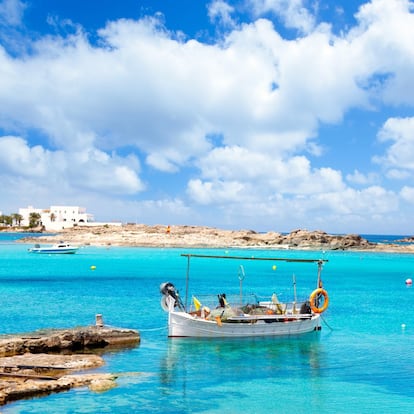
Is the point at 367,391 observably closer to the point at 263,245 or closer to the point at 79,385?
the point at 79,385

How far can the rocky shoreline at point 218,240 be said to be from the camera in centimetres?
14288

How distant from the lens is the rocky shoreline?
143m

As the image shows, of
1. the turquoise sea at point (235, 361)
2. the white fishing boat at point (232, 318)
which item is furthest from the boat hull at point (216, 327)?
the turquoise sea at point (235, 361)

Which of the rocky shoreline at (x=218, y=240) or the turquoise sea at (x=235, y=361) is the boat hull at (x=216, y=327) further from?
the rocky shoreline at (x=218, y=240)

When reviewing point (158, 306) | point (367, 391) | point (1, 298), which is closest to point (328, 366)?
point (367, 391)

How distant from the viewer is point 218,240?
147 m

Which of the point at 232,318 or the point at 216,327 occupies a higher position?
the point at 232,318

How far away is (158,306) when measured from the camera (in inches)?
1667

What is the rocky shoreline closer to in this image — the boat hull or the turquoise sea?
the turquoise sea

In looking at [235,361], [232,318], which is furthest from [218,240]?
[235,361]

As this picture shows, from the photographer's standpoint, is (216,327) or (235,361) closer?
(235,361)

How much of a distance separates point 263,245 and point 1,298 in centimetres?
10521

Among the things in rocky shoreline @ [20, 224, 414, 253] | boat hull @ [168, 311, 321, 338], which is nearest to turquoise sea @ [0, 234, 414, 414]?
boat hull @ [168, 311, 321, 338]

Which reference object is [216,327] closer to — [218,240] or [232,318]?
[232,318]
